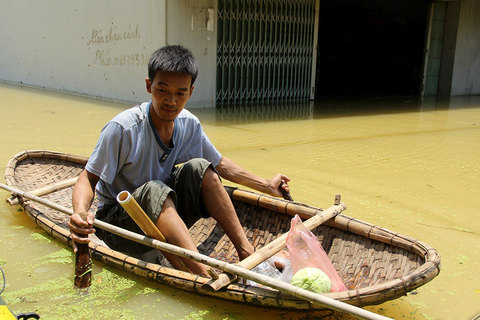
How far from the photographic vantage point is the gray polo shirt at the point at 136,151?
1.96m

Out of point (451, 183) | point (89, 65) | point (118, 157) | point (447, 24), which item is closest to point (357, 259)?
point (118, 157)

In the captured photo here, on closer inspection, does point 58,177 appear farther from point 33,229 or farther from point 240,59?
point 240,59

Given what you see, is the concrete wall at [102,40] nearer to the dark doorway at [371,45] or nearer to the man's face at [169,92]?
the dark doorway at [371,45]

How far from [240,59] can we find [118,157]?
6312 mm

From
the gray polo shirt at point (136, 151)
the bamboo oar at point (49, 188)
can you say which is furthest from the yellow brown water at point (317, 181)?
the gray polo shirt at point (136, 151)

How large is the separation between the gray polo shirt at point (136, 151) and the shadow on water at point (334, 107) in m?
4.19

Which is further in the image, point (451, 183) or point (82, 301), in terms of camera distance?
point (451, 183)

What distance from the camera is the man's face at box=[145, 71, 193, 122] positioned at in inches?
77.0

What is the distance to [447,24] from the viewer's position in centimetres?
1045

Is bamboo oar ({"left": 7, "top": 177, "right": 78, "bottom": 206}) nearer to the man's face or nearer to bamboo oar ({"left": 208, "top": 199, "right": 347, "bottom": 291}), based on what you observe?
the man's face

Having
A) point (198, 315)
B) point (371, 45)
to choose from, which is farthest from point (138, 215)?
point (371, 45)

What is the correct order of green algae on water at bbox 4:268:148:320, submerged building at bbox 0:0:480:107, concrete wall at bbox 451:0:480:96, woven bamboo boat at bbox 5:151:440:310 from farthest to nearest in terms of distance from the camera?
1. concrete wall at bbox 451:0:480:96
2. submerged building at bbox 0:0:480:107
3. green algae on water at bbox 4:268:148:320
4. woven bamboo boat at bbox 5:151:440:310

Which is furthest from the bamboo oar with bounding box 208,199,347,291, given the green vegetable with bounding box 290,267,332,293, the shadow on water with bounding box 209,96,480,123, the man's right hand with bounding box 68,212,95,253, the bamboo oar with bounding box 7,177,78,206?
the shadow on water with bounding box 209,96,480,123

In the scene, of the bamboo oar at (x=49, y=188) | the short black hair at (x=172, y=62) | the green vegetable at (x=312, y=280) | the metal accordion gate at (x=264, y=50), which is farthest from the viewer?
the metal accordion gate at (x=264, y=50)
